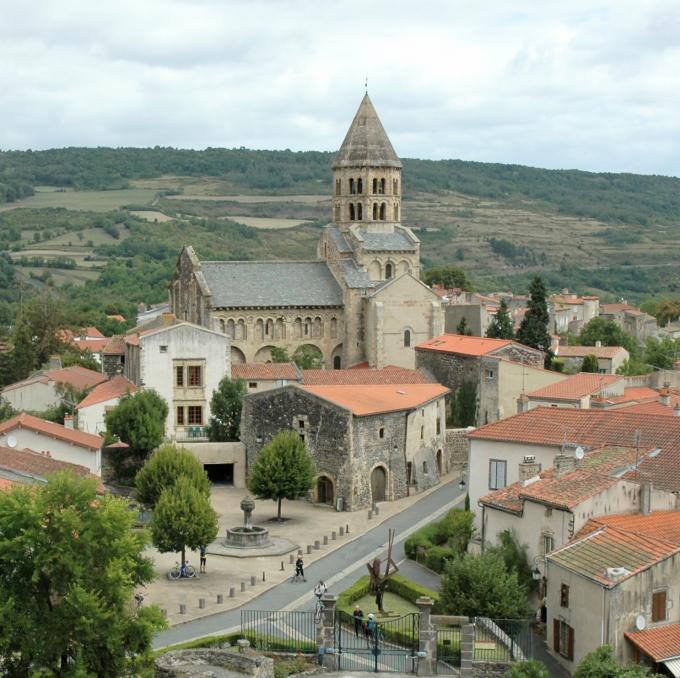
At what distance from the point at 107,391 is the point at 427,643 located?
35666 mm

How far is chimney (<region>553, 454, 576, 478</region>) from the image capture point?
139 feet

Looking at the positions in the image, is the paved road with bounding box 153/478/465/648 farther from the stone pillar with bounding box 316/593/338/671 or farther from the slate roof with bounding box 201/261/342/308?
the slate roof with bounding box 201/261/342/308

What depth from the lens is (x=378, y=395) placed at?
61625 mm

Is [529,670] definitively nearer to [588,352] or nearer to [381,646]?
[381,646]

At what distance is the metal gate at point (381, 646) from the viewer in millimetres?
35250

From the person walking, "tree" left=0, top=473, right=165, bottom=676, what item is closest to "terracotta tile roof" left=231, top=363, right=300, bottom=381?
the person walking

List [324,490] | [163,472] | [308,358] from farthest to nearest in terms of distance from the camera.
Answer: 1. [308,358]
2. [324,490]
3. [163,472]

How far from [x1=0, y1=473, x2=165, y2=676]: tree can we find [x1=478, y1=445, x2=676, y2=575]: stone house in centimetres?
1213

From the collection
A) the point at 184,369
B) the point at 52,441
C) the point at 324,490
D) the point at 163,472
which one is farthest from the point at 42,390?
the point at 163,472

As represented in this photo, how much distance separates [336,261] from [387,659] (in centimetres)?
4778

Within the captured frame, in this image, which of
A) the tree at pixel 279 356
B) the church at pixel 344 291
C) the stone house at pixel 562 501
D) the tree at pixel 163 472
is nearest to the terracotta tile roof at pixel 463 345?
the church at pixel 344 291

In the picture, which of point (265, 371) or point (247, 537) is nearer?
point (247, 537)

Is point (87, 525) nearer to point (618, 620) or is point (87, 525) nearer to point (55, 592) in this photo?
point (55, 592)

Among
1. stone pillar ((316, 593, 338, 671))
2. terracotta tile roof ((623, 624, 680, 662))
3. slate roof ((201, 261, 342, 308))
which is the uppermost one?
slate roof ((201, 261, 342, 308))
